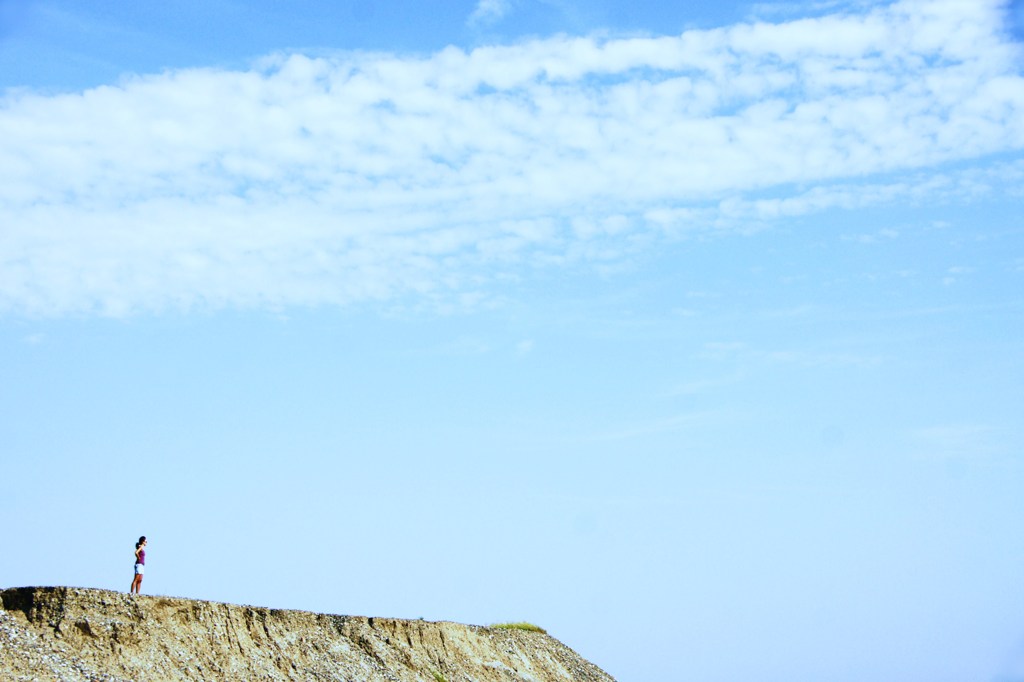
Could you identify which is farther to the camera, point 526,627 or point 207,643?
point 526,627

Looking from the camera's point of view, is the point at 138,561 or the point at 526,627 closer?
the point at 138,561

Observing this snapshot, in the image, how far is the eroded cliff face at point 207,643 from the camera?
32438mm

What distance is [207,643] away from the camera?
36.7m

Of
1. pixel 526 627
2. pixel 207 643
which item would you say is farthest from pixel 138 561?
pixel 526 627

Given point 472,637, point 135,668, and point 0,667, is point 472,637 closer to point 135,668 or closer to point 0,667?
point 135,668

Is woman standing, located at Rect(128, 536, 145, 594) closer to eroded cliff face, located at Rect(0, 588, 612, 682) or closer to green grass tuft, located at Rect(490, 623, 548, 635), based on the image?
eroded cliff face, located at Rect(0, 588, 612, 682)

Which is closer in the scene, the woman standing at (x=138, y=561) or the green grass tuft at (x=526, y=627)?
the woman standing at (x=138, y=561)

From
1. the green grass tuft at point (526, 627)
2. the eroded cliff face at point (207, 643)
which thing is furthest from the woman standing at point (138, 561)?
the green grass tuft at point (526, 627)

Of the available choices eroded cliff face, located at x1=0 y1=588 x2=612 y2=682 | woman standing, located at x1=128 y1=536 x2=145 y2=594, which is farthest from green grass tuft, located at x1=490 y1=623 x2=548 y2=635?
woman standing, located at x1=128 y1=536 x2=145 y2=594

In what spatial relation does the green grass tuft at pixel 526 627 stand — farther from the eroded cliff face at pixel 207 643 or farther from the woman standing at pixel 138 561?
the woman standing at pixel 138 561

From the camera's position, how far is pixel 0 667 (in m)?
30.2

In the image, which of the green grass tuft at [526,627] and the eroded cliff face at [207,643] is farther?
the green grass tuft at [526,627]

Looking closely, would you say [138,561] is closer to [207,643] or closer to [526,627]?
[207,643]

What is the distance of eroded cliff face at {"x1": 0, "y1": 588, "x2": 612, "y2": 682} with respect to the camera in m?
32.4
